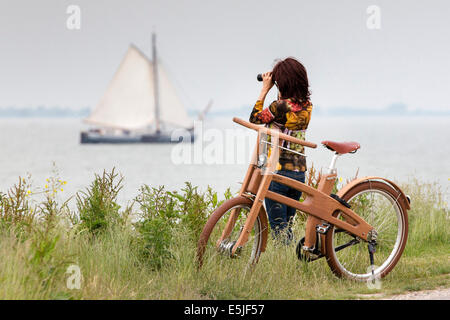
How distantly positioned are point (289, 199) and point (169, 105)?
55.5 m

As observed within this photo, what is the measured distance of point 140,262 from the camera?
5.70 meters

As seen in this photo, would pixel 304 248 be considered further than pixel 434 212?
No

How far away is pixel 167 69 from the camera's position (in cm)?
6028

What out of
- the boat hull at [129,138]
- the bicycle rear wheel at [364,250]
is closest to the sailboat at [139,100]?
the boat hull at [129,138]

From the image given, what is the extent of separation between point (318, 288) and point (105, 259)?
1.95 m

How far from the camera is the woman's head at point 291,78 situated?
555 cm

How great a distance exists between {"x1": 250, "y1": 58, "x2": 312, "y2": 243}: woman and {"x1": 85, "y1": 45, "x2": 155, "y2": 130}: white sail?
53.9 metres

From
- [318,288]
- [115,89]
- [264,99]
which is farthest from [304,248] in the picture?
[115,89]

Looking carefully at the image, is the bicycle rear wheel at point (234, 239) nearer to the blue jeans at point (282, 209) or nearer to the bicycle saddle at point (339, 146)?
the blue jeans at point (282, 209)

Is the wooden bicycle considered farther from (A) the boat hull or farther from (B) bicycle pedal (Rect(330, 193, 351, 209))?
(A) the boat hull

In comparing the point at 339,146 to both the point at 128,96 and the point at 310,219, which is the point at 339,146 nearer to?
the point at 310,219

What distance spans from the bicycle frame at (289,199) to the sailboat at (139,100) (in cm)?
5250

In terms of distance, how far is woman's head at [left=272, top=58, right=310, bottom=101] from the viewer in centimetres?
555
